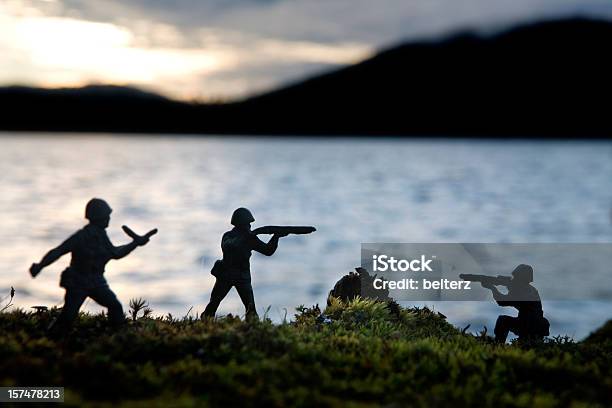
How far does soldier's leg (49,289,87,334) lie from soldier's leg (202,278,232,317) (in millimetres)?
2211

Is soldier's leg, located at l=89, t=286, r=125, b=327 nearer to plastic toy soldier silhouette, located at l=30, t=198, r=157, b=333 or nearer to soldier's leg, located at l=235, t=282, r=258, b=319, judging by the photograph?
plastic toy soldier silhouette, located at l=30, t=198, r=157, b=333

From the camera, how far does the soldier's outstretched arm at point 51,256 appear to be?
9195mm

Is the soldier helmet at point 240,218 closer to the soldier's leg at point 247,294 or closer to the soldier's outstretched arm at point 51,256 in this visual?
the soldier's leg at point 247,294

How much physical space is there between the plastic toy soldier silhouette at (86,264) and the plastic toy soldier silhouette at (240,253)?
174 cm

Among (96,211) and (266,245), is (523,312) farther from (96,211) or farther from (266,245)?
(96,211)

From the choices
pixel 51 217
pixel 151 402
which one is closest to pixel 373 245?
pixel 151 402

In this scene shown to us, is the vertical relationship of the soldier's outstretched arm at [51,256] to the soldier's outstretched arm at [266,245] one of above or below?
below

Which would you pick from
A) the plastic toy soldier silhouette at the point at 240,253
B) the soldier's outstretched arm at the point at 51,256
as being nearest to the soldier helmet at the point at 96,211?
the soldier's outstretched arm at the point at 51,256

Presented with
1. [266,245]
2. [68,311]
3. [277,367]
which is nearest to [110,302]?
[68,311]

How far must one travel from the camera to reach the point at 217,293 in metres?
11.0

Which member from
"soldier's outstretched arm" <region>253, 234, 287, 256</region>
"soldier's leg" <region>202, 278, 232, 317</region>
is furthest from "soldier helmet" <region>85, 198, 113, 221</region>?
"soldier's outstretched arm" <region>253, 234, 287, 256</region>

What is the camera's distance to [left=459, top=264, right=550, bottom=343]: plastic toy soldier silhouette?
11.1m

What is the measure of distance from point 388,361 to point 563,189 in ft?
418

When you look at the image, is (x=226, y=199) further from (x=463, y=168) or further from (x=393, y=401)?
(x=463, y=168)
